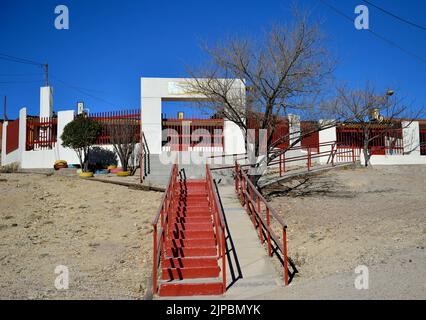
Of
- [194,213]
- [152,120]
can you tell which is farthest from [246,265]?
[152,120]

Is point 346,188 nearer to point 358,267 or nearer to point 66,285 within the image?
point 358,267

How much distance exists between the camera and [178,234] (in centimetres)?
876

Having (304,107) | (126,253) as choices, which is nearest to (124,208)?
(126,253)

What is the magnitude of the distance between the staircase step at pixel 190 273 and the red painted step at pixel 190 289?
0.45 m

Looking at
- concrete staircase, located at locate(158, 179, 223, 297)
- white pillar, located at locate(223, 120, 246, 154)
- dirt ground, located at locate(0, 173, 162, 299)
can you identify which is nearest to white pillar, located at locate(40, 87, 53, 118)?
dirt ground, located at locate(0, 173, 162, 299)

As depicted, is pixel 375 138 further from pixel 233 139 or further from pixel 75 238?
pixel 75 238

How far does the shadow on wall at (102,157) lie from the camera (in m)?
19.7

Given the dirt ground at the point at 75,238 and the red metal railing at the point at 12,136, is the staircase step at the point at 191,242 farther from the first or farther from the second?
the red metal railing at the point at 12,136

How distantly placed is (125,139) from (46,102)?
22.8 feet

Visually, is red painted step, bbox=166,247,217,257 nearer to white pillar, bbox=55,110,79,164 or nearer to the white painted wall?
the white painted wall

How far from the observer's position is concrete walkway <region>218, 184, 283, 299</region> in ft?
22.4

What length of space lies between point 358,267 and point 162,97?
14.1 metres

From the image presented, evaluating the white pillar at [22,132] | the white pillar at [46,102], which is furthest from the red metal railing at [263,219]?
the white pillar at [22,132]

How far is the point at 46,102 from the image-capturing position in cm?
2267
